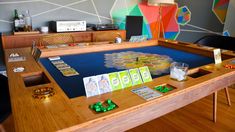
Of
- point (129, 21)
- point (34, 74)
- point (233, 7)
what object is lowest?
point (34, 74)

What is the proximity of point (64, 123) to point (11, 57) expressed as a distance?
1038 mm

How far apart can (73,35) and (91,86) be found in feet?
7.06

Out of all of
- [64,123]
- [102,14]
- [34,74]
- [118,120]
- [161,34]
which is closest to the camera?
[64,123]

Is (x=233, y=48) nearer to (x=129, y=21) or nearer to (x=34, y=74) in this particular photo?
(x=129, y=21)

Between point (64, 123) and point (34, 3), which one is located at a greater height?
point (34, 3)

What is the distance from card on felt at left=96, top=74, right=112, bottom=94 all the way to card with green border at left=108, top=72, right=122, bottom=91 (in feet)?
0.06

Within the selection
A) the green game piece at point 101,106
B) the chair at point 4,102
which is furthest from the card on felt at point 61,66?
the green game piece at point 101,106

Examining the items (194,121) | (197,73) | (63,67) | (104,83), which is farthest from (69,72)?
(194,121)

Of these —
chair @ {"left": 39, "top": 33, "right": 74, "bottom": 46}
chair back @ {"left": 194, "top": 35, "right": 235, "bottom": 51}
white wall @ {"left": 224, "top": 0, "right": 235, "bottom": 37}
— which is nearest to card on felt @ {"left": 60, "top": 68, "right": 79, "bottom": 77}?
chair @ {"left": 39, "top": 33, "right": 74, "bottom": 46}

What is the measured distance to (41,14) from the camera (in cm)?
306

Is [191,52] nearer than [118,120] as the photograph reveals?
No

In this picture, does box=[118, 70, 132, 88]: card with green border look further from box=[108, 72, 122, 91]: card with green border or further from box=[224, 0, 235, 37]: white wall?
box=[224, 0, 235, 37]: white wall

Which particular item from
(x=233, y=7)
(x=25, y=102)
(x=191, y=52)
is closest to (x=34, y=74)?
(x=25, y=102)

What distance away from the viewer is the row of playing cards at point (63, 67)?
50.8 inches
